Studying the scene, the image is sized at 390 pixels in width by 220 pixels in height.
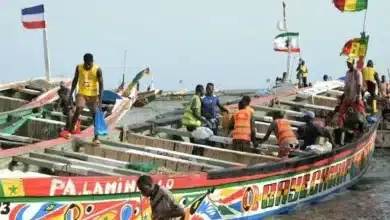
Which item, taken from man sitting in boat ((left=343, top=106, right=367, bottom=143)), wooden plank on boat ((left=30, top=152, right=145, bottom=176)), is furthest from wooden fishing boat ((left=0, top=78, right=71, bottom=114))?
man sitting in boat ((left=343, top=106, right=367, bottom=143))

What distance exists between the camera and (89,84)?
11.7 metres

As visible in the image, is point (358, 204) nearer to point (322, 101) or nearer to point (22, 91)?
point (322, 101)

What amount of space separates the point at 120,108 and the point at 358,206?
5.93m

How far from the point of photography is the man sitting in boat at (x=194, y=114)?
1360 cm

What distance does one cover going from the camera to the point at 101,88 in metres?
11.7

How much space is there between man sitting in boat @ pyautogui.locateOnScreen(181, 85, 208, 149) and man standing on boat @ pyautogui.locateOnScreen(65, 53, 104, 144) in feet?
7.86

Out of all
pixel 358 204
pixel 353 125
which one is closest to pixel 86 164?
pixel 358 204

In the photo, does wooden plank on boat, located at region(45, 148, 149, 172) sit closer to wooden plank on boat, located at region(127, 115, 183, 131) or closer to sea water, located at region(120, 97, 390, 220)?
wooden plank on boat, located at region(127, 115, 183, 131)

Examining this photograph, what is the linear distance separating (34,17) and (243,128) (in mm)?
10498

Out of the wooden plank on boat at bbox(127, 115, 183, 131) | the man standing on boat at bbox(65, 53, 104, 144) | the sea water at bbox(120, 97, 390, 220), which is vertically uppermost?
the man standing on boat at bbox(65, 53, 104, 144)

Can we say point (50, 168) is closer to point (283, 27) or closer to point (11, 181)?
point (11, 181)

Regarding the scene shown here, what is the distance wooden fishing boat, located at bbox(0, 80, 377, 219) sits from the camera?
8.10 metres

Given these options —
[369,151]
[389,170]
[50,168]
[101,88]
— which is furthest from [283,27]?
[50,168]

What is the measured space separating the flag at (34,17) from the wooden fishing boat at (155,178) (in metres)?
7.78
